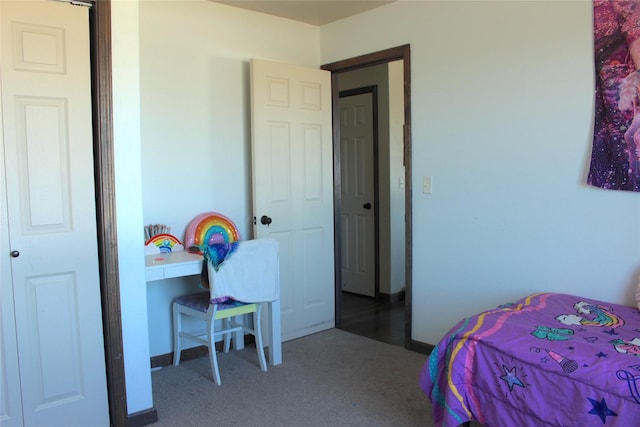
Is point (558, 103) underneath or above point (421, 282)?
above

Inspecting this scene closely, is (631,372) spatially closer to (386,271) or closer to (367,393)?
(367,393)

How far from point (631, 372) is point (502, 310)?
713mm

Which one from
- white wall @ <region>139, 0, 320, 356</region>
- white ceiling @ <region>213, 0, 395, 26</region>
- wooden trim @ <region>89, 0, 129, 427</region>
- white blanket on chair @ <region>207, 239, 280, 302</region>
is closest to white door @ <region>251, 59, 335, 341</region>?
white wall @ <region>139, 0, 320, 356</region>

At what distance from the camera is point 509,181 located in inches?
116

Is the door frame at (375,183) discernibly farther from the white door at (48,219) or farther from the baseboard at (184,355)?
the white door at (48,219)

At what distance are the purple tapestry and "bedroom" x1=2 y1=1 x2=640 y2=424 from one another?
0.06 meters

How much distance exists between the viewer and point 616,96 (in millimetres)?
2492

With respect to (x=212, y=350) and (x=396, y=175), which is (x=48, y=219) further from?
(x=396, y=175)

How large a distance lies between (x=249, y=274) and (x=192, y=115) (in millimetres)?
1157

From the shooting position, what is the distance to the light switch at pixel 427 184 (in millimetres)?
3336

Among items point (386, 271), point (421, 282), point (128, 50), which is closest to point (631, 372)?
point (421, 282)

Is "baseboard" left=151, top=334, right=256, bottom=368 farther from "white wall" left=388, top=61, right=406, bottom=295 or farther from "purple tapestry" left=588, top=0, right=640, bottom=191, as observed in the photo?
"purple tapestry" left=588, top=0, right=640, bottom=191

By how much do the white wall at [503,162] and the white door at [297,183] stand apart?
0.64m

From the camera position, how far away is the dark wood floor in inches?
153
